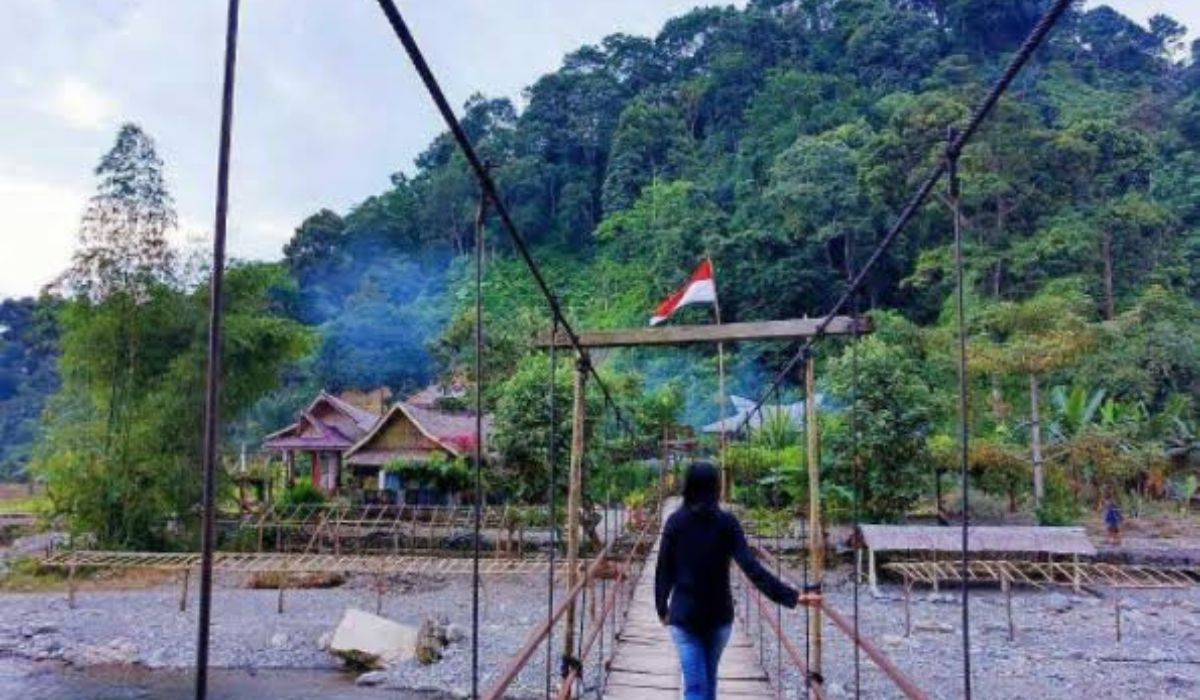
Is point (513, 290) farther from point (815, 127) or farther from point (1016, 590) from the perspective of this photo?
point (1016, 590)

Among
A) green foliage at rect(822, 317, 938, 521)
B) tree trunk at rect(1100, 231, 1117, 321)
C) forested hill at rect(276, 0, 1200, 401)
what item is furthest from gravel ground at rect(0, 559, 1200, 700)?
tree trunk at rect(1100, 231, 1117, 321)

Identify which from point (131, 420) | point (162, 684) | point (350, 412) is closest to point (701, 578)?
point (162, 684)

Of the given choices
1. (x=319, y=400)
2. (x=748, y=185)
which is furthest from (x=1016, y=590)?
(x=748, y=185)

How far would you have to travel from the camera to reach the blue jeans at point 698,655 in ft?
8.29

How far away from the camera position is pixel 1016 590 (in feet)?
35.5

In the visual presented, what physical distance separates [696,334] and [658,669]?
156cm

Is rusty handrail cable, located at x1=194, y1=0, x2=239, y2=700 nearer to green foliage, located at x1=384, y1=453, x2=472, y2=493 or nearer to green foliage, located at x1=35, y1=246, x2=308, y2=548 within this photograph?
green foliage, located at x1=35, y1=246, x2=308, y2=548

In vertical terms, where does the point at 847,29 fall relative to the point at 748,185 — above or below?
above

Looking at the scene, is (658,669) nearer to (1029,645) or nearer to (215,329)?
(215,329)

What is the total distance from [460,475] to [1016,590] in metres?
8.59

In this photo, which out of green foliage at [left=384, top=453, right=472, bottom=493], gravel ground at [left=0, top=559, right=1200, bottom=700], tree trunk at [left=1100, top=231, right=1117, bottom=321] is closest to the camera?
gravel ground at [left=0, top=559, right=1200, bottom=700]

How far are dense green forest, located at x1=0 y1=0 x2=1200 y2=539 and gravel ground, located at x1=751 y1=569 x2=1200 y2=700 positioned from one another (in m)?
1.70

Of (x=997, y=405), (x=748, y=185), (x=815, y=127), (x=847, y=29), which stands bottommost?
(x=997, y=405)

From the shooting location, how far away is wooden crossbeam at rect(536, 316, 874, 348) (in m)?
3.68
